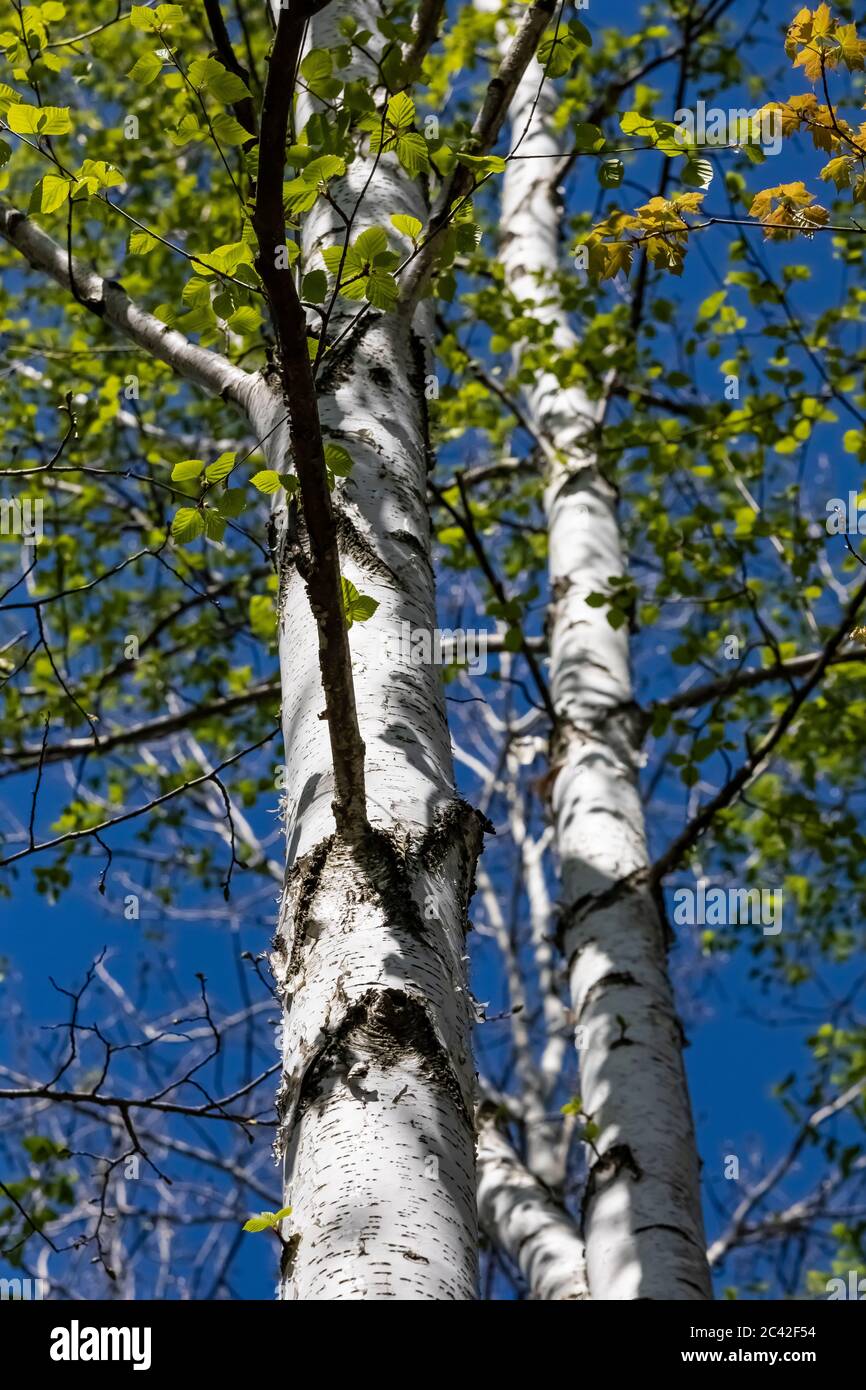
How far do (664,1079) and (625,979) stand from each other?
337 mm

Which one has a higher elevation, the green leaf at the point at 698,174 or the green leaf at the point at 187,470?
the green leaf at the point at 698,174

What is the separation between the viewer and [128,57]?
7719 mm

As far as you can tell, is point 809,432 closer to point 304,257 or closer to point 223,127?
point 304,257

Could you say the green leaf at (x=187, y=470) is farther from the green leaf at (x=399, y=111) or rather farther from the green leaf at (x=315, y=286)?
the green leaf at (x=399, y=111)

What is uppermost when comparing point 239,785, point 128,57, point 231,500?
point 128,57

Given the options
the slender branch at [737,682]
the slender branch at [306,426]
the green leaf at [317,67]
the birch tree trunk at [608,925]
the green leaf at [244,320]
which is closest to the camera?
the slender branch at [306,426]

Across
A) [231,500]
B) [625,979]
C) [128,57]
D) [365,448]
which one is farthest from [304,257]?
[128,57]

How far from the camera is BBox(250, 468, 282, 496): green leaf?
2.22 metres

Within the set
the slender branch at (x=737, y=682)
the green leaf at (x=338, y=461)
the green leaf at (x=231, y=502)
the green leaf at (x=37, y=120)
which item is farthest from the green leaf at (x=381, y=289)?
the slender branch at (x=737, y=682)

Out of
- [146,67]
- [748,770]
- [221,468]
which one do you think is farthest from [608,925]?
[146,67]

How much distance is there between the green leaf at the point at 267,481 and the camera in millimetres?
2225

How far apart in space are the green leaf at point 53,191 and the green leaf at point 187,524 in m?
0.61

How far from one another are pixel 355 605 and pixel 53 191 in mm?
900
